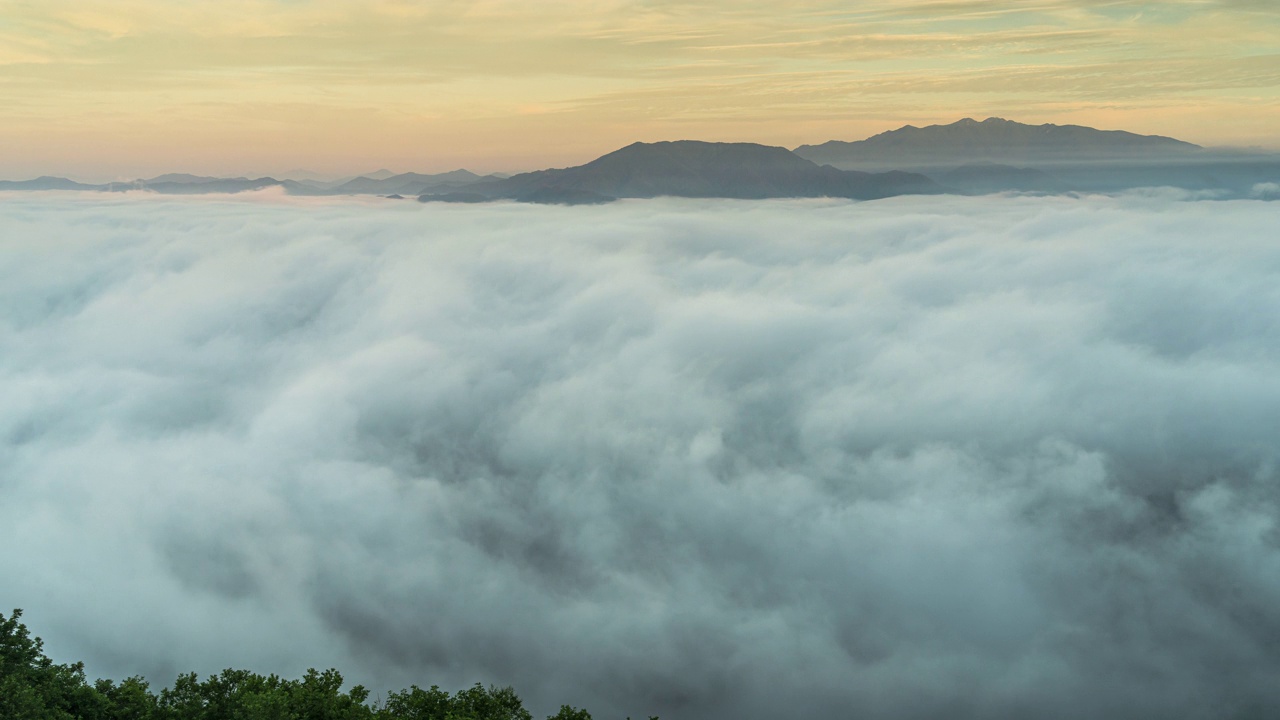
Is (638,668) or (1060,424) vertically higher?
(1060,424)

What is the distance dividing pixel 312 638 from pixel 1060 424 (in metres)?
154

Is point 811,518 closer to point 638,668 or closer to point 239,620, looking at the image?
point 638,668

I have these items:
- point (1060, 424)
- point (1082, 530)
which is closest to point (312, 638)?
point (1082, 530)

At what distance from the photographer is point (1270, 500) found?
520 feet

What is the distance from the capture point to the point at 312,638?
12200 cm

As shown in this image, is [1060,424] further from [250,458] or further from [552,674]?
[250,458]

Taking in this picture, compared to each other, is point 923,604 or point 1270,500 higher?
point 1270,500

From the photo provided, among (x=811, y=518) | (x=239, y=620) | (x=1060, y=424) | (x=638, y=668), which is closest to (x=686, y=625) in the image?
(x=638, y=668)

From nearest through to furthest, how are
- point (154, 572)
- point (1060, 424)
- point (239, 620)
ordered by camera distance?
point (239, 620)
point (154, 572)
point (1060, 424)

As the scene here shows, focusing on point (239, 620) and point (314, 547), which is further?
point (314, 547)

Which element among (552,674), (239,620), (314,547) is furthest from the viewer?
(314,547)

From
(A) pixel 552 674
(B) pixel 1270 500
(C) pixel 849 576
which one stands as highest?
(B) pixel 1270 500

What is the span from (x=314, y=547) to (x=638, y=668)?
65.1m

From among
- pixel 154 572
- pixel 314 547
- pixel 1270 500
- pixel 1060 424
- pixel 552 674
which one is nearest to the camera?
pixel 552 674
